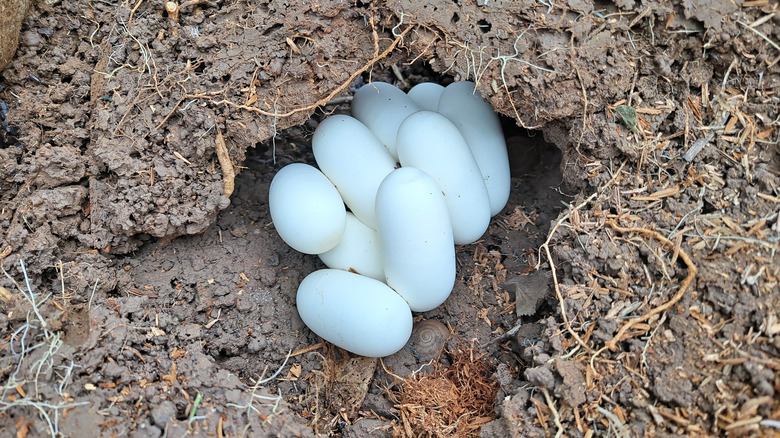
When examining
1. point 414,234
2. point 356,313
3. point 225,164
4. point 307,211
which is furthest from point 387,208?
point 225,164

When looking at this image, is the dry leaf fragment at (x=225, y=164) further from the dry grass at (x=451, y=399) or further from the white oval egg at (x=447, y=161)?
the dry grass at (x=451, y=399)

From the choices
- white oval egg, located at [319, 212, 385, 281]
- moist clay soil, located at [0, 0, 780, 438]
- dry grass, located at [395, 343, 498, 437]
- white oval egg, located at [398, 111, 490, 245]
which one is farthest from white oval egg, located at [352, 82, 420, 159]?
dry grass, located at [395, 343, 498, 437]

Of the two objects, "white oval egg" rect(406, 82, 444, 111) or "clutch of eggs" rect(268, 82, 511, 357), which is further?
"white oval egg" rect(406, 82, 444, 111)

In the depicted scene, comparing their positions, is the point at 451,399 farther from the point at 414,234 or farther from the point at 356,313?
the point at 414,234

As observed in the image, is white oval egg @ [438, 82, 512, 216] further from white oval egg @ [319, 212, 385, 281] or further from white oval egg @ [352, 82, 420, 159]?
white oval egg @ [319, 212, 385, 281]

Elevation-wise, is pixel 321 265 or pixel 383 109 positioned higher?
pixel 383 109

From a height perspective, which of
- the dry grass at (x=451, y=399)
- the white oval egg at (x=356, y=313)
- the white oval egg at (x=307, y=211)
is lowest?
the dry grass at (x=451, y=399)

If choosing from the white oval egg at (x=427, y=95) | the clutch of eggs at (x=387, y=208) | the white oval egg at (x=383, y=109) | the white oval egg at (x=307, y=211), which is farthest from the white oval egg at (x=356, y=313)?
the white oval egg at (x=427, y=95)
